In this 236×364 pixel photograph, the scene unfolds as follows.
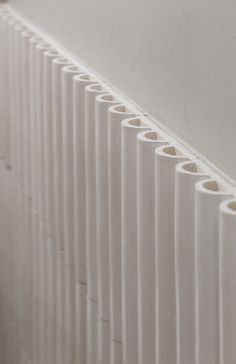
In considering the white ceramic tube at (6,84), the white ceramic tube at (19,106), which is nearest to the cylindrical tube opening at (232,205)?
the white ceramic tube at (19,106)

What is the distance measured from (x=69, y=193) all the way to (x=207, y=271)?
587 mm

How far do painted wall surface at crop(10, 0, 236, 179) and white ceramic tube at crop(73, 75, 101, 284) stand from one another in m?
0.07

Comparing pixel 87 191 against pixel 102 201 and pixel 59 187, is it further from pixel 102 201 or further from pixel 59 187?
pixel 59 187

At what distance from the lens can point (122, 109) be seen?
113cm

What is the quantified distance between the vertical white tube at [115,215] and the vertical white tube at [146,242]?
87mm

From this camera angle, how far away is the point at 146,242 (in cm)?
97

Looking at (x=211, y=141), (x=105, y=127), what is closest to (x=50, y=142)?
(x=105, y=127)

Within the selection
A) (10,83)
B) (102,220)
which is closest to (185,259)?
(102,220)

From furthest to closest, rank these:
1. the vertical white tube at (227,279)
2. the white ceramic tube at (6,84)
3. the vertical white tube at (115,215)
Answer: the white ceramic tube at (6,84)
the vertical white tube at (115,215)
the vertical white tube at (227,279)

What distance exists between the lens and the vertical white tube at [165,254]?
2.93ft

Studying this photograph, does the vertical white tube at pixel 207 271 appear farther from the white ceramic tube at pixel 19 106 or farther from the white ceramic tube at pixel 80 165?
the white ceramic tube at pixel 19 106

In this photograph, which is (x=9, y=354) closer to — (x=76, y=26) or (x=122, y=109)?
(x=76, y=26)

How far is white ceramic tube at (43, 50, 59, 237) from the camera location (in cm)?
144

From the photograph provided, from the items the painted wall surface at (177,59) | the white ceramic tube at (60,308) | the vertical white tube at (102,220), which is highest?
the painted wall surface at (177,59)
